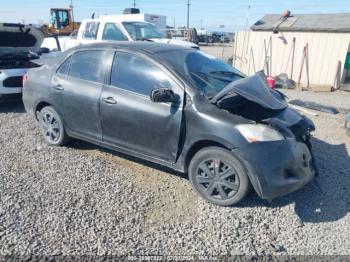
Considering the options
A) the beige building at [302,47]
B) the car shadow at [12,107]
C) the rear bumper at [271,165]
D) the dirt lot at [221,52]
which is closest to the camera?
the rear bumper at [271,165]

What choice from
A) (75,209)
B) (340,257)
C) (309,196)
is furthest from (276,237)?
(75,209)

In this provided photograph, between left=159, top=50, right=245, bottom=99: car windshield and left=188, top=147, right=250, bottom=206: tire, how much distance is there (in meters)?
0.69

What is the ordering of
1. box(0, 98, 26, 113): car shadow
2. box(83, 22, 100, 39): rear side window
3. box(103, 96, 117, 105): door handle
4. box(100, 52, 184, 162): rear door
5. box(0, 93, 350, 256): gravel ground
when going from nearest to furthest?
box(0, 93, 350, 256): gravel ground
box(100, 52, 184, 162): rear door
box(103, 96, 117, 105): door handle
box(0, 98, 26, 113): car shadow
box(83, 22, 100, 39): rear side window

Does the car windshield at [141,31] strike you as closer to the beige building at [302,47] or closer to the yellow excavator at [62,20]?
the beige building at [302,47]

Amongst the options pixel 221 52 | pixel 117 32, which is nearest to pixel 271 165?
pixel 117 32

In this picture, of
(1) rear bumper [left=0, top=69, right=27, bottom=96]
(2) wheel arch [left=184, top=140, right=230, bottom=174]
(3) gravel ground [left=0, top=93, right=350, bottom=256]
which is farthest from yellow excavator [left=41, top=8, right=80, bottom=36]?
(2) wheel arch [left=184, top=140, right=230, bottom=174]

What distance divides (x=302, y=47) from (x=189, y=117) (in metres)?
9.31

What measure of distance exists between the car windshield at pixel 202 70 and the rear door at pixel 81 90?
3.20 feet

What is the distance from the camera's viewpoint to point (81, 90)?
4.25 metres

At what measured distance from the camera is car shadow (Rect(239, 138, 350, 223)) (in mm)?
3387

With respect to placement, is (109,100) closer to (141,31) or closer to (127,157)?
(127,157)

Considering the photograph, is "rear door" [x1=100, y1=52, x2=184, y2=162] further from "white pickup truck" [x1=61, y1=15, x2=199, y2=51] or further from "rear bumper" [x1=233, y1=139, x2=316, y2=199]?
"white pickup truck" [x1=61, y1=15, x2=199, y2=51]

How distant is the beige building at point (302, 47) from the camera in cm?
1052

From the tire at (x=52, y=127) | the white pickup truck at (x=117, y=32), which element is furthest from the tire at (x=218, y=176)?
the white pickup truck at (x=117, y=32)
